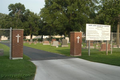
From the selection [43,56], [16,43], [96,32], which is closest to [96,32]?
[96,32]

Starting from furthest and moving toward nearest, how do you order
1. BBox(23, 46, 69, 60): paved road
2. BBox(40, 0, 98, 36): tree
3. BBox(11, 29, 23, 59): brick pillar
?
BBox(40, 0, 98, 36): tree → BBox(23, 46, 69, 60): paved road → BBox(11, 29, 23, 59): brick pillar

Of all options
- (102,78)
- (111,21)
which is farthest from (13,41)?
(111,21)

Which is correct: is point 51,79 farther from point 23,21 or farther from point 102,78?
point 23,21

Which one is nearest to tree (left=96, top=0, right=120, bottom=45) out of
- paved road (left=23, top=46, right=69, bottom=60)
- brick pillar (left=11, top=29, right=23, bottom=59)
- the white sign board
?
the white sign board

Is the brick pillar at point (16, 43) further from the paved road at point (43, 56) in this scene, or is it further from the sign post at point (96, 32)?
the sign post at point (96, 32)

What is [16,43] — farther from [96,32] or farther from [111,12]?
[111,12]

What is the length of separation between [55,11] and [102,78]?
138 ft

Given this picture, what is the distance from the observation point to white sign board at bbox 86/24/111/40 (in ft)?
56.3

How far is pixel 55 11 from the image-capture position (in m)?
49.0

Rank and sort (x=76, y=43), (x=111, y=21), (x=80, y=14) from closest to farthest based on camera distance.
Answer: (x=76, y=43), (x=111, y=21), (x=80, y=14)

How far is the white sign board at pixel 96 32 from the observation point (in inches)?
675

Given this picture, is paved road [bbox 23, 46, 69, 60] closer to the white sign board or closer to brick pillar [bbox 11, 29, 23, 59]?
brick pillar [bbox 11, 29, 23, 59]

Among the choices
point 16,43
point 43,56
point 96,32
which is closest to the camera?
point 16,43

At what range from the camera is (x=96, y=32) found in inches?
688
